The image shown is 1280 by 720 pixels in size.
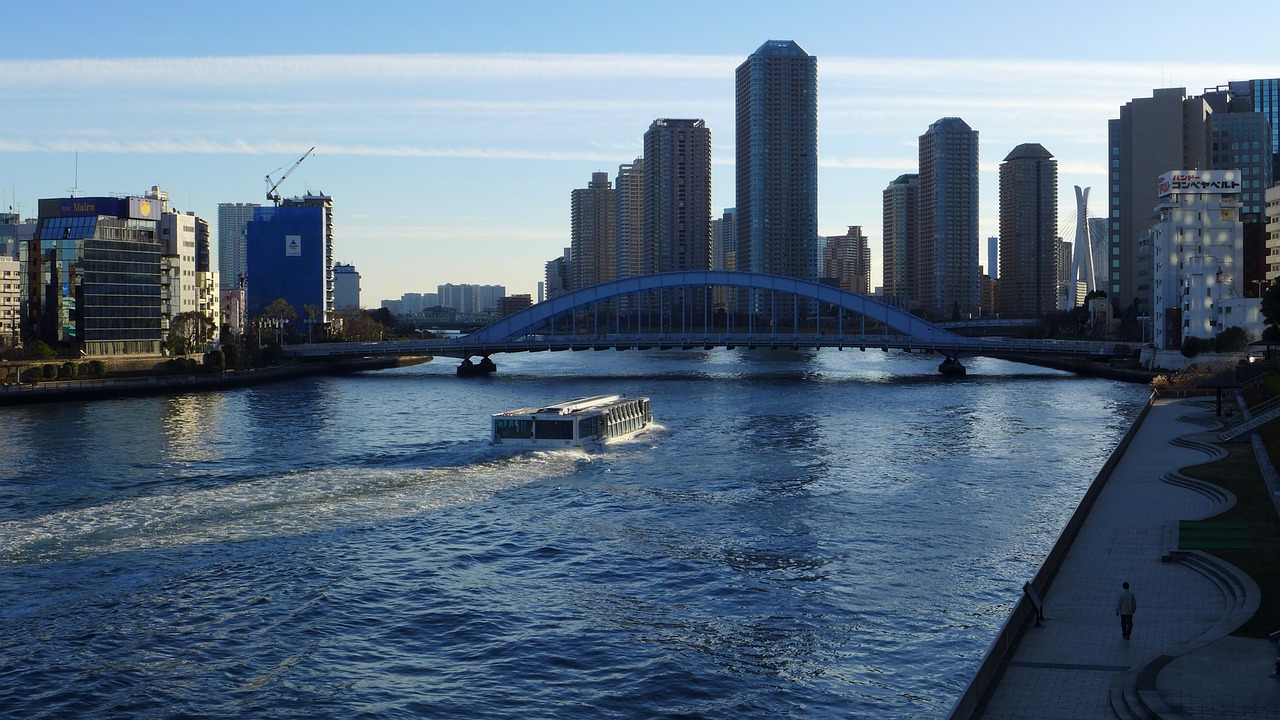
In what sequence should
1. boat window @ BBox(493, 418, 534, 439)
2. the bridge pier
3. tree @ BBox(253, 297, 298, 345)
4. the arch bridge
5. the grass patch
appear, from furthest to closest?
tree @ BBox(253, 297, 298, 345)
the bridge pier
the arch bridge
boat window @ BBox(493, 418, 534, 439)
the grass patch

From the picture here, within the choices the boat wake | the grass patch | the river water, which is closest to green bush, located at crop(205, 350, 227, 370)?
the river water

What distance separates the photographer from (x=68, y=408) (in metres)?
76.9

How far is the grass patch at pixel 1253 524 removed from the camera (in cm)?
2272

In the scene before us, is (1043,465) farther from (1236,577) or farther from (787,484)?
(1236,577)

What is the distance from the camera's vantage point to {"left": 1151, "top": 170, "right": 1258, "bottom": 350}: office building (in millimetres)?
99438

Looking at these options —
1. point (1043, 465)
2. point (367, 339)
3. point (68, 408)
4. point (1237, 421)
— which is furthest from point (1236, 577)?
point (367, 339)

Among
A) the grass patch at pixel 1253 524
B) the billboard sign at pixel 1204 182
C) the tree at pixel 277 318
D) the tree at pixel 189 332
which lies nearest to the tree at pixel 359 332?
the tree at pixel 277 318

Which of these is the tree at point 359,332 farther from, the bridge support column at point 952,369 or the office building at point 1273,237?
the office building at point 1273,237

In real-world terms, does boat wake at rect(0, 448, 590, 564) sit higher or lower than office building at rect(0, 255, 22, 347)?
lower

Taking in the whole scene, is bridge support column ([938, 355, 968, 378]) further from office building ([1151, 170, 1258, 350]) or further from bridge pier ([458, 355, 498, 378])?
bridge pier ([458, 355, 498, 378])

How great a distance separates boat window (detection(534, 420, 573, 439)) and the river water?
6.94 ft

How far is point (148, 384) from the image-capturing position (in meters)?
92.8

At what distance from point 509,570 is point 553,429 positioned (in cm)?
2377

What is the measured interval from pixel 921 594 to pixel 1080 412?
5270cm
